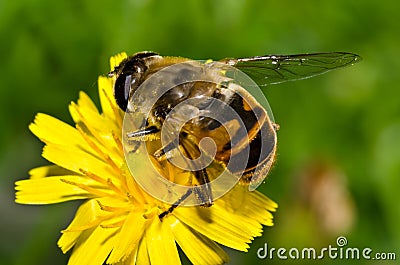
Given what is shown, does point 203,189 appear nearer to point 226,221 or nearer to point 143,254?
point 226,221

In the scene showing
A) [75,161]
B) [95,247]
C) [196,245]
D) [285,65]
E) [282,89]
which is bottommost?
[95,247]

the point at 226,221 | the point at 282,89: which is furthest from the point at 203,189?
the point at 282,89

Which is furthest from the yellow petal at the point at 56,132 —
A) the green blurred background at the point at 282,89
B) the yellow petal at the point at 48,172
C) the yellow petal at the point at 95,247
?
the green blurred background at the point at 282,89

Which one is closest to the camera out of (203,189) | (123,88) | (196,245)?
(123,88)

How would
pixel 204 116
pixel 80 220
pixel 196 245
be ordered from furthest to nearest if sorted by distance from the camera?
1. pixel 80 220
2. pixel 196 245
3. pixel 204 116

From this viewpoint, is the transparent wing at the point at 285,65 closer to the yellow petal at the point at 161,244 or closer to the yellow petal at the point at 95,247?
the yellow petal at the point at 161,244

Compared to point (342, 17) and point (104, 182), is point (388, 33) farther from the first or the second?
point (104, 182)
